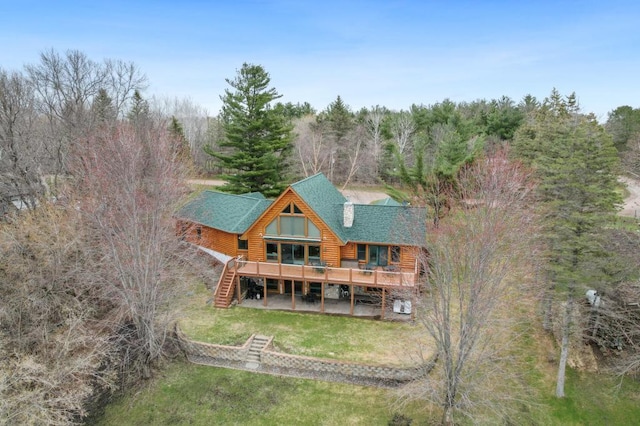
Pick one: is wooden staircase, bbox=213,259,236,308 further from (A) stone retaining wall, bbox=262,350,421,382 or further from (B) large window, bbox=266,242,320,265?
(A) stone retaining wall, bbox=262,350,421,382

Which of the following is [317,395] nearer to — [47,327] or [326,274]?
[326,274]

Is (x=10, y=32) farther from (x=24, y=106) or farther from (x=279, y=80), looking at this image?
(x=279, y=80)

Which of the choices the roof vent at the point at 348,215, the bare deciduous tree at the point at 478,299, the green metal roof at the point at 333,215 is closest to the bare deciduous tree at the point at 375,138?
the green metal roof at the point at 333,215

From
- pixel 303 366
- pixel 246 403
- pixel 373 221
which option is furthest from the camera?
pixel 373 221

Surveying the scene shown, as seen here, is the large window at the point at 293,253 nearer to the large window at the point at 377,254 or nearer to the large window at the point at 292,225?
the large window at the point at 292,225

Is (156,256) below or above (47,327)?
above

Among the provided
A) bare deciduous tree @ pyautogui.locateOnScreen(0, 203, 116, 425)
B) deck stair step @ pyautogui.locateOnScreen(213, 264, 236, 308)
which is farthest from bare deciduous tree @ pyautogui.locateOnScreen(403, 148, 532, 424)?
deck stair step @ pyautogui.locateOnScreen(213, 264, 236, 308)

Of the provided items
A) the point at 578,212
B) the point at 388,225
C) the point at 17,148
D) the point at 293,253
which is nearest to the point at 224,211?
the point at 293,253
